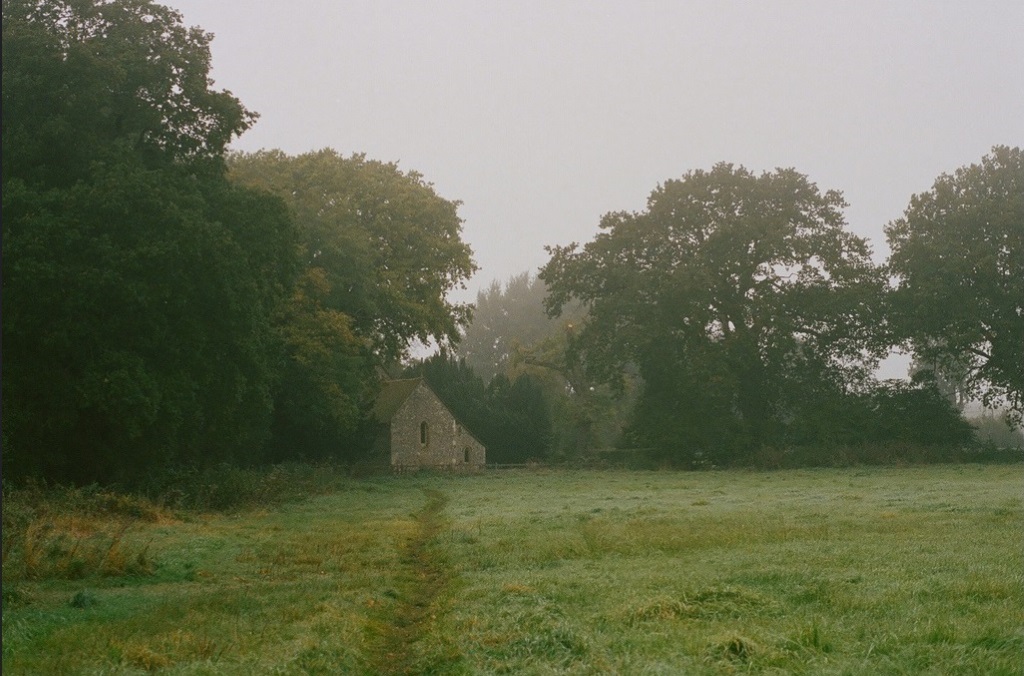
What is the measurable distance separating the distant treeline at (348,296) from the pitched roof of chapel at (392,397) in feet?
18.3

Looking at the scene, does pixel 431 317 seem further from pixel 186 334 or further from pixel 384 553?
pixel 384 553

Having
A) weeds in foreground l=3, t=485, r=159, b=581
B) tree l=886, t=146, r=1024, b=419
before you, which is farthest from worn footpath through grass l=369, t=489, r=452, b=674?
tree l=886, t=146, r=1024, b=419

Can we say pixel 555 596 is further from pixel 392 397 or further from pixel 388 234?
pixel 392 397

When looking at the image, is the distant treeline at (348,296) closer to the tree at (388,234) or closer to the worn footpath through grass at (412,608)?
A: the tree at (388,234)

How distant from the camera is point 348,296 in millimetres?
51000

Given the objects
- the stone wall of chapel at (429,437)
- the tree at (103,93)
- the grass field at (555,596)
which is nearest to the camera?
the grass field at (555,596)

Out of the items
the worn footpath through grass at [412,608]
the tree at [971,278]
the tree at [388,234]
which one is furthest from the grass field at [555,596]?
the tree at [971,278]

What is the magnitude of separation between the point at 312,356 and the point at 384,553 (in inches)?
1023

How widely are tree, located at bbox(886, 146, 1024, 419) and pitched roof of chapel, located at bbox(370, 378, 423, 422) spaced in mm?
30468

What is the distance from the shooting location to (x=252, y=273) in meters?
30.0

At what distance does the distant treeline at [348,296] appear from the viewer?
26.2 m

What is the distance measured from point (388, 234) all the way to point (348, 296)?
778 cm

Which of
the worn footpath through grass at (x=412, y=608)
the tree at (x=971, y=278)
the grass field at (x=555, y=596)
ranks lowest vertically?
the worn footpath through grass at (x=412, y=608)

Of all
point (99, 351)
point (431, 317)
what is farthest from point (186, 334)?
point (431, 317)
